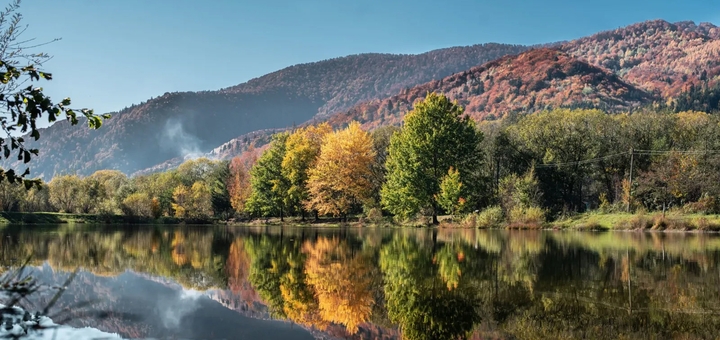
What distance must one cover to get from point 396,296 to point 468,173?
4024cm

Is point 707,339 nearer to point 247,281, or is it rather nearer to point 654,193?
point 247,281

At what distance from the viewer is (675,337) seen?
7441 millimetres

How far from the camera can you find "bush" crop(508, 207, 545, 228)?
42.5m

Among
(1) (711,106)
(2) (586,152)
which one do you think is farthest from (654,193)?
(1) (711,106)

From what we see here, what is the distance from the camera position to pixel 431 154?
50.0m

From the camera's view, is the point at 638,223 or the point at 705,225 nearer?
the point at 705,225

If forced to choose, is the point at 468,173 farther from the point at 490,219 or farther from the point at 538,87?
the point at 538,87

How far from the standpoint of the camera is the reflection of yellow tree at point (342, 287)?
9.66m

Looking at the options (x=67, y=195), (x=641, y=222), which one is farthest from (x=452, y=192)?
(x=67, y=195)

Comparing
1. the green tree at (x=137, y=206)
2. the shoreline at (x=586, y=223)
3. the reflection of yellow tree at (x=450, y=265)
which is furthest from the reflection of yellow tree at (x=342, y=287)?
the green tree at (x=137, y=206)

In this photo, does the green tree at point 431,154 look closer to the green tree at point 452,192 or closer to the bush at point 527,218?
the green tree at point 452,192

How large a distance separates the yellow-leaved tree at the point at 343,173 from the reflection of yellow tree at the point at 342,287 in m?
36.6

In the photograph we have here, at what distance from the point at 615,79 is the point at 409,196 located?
141 metres

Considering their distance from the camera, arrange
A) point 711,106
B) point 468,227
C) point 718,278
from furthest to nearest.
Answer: point 711,106
point 468,227
point 718,278
